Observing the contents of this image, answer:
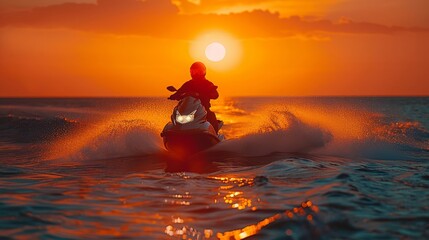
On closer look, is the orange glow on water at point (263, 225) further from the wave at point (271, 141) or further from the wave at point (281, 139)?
the wave at point (281, 139)

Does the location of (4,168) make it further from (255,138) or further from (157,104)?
(157,104)

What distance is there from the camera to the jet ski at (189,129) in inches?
553

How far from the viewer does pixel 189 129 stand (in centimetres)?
1398

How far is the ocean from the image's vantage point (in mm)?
6633

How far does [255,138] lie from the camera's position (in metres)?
17.1

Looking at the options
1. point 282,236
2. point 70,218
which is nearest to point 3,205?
point 70,218

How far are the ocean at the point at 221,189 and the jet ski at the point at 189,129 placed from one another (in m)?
0.43

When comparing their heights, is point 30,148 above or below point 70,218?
above

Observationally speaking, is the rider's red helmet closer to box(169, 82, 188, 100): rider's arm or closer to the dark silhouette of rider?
the dark silhouette of rider

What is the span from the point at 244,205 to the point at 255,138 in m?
9.05

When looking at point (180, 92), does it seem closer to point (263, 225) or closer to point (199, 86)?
point (199, 86)

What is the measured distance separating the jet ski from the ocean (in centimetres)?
43

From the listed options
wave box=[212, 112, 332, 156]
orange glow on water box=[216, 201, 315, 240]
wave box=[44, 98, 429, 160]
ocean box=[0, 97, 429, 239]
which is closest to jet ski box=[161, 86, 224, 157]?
ocean box=[0, 97, 429, 239]

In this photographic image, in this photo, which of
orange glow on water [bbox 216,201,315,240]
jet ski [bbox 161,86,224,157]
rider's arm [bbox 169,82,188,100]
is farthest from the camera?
rider's arm [bbox 169,82,188,100]
